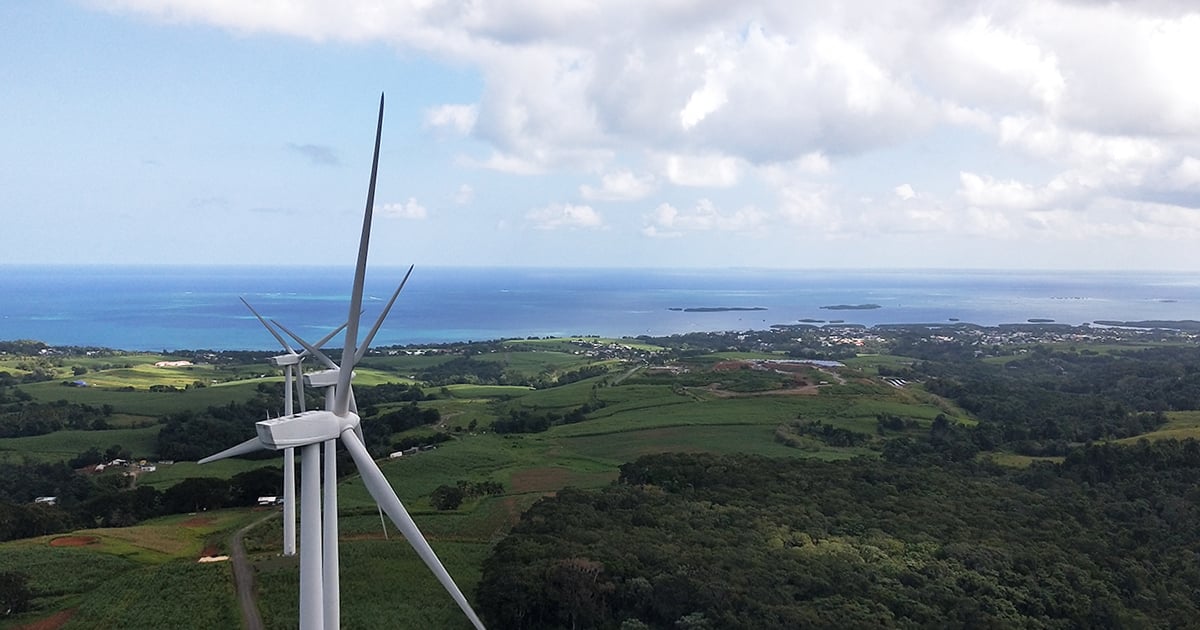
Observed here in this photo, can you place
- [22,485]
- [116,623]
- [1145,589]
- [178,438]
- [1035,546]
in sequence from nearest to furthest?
1. [116,623]
2. [1145,589]
3. [1035,546]
4. [22,485]
5. [178,438]

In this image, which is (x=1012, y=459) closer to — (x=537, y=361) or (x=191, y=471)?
(x=191, y=471)

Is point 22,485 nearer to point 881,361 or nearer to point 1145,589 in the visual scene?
point 1145,589

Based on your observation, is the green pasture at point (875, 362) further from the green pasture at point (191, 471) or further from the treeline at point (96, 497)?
the treeline at point (96, 497)

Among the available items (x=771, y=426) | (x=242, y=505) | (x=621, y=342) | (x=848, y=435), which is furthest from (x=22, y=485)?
(x=621, y=342)

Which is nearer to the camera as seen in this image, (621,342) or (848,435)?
(848,435)

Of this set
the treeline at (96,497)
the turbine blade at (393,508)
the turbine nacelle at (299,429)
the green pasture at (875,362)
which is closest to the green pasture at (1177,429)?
the green pasture at (875,362)

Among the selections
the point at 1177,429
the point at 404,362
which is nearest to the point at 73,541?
the point at 1177,429

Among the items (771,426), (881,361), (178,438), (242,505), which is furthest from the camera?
(881,361)
